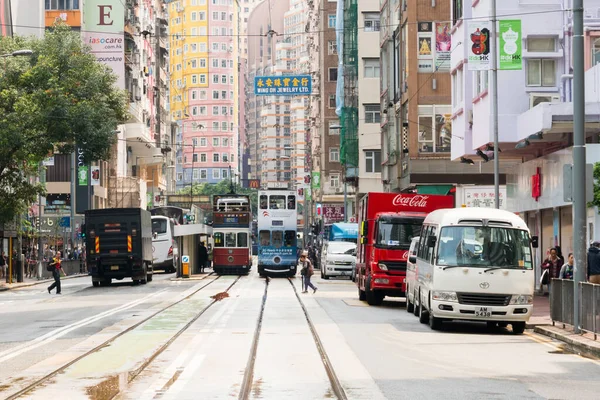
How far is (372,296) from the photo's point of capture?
106ft

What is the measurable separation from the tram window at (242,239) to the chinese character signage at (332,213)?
34.7m

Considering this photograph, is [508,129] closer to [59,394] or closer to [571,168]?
[571,168]

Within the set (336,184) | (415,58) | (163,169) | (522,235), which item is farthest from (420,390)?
(163,169)

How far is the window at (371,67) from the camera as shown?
283 ft

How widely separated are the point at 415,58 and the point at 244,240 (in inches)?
577

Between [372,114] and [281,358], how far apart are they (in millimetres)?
71474

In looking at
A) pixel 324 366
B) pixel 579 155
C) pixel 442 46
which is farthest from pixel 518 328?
pixel 442 46

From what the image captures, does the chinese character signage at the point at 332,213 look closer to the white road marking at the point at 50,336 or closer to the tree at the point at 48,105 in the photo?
the tree at the point at 48,105

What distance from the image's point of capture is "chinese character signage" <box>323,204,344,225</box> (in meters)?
100

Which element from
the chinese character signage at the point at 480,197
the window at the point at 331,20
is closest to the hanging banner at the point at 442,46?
the chinese character signage at the point at 480,197

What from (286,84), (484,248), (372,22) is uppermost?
(372,22)

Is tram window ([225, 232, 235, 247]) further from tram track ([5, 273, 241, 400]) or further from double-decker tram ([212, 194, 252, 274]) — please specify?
tram track ([5, 273, 241, 400])

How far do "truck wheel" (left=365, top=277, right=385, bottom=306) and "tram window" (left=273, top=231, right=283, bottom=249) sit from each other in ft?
96.5

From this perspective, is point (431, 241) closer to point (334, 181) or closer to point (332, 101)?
point (334, 181)
